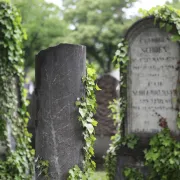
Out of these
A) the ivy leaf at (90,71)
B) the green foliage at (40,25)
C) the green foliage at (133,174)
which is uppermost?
the green foliage at (40,25)

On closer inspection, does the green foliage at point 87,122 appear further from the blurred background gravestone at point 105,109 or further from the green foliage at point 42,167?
the blurred background gravestone at point 105,109

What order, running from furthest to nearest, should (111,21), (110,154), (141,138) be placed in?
(111,21) < (110,154) < (141,138)

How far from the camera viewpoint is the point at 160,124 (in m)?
5.43

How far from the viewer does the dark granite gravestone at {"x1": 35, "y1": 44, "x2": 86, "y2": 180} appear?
10.6 ft

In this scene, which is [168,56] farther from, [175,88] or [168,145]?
[168,145]

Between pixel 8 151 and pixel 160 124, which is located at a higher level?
pixel 160 124

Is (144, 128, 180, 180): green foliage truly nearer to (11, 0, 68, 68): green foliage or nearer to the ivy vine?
the ivy vine

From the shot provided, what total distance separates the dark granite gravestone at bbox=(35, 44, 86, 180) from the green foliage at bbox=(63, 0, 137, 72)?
76.0ft

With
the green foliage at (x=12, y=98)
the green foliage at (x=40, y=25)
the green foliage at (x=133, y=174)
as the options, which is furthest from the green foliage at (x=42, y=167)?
the green foliage at (x=40, y=25)

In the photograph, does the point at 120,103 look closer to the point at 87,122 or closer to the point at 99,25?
the point at 87,122

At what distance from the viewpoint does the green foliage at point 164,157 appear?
5.14 meters

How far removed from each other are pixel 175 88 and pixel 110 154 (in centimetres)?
151

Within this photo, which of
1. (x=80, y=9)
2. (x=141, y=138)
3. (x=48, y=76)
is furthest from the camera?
(x=80, y=9)

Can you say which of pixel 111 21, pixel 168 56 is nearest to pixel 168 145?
pixel 168 56
